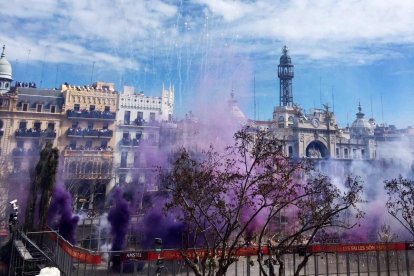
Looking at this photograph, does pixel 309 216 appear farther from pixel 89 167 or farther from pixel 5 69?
pixel 5 69

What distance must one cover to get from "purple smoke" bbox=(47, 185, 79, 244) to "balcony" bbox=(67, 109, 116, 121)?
16642mm

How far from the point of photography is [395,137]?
96.0m

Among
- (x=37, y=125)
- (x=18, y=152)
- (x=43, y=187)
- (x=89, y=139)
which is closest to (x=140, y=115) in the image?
(x=89, y=139)

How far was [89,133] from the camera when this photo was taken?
5975 centimetres

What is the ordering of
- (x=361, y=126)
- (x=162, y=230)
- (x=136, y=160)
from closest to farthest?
(x=162, y=230) < (x=136, y=160) < (x=361, y=126)

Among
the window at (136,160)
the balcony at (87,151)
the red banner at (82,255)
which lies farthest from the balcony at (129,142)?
the red banner at (82,255)

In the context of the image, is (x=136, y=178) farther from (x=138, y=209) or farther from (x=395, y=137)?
(x=395, y=137)

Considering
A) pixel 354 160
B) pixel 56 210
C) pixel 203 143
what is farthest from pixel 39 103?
pixel 354 160

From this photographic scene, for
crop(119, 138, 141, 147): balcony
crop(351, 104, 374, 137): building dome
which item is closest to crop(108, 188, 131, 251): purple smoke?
crop(119, 138, 141, 147): balcony

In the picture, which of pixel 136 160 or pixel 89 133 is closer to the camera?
pixel 89 133

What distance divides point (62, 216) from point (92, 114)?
871 inches

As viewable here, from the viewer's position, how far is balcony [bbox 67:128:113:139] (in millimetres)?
58812

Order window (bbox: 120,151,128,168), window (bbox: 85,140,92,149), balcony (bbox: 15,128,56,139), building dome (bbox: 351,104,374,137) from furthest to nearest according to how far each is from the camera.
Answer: building dome (bbox: 351,104,374,137) < window (bbox: 120,151,128,168) < window (bbox: 85,140,92,149) < balcony (bbox: 15,128,56,139)

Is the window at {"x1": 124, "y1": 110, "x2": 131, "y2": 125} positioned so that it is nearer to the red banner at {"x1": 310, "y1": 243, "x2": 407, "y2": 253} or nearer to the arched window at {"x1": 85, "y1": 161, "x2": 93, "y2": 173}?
the arched window at {"x1": 85, "y1": 161, "x2": 93, "y2": 173}
